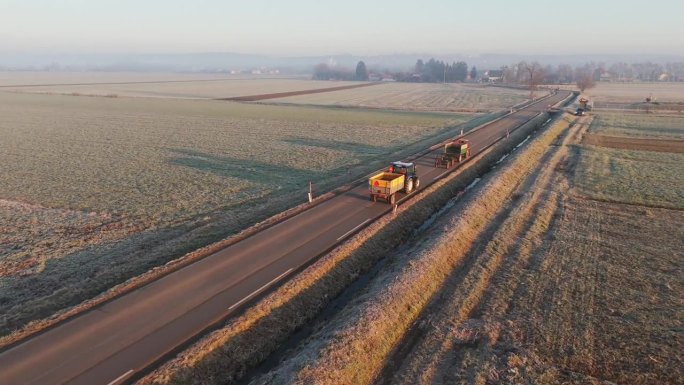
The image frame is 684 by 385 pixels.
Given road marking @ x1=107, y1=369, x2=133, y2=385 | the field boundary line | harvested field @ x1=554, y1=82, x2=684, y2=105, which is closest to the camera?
road marking @ x1=107, y1=369, x2=133, y2=385

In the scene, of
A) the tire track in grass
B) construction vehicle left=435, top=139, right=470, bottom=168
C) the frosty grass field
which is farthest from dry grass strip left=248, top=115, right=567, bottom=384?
construction vehicle left=435, top=139, right=470, bottom=168

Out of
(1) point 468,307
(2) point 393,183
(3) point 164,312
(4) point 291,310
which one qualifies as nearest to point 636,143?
(2) point 393,183

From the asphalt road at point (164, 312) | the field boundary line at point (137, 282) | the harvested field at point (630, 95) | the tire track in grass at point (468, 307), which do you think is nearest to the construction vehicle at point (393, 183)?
the asphalt road at point (164, 312)

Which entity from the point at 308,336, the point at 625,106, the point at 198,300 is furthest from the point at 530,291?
the point at 625,106

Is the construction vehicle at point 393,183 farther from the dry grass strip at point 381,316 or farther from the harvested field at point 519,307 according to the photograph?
the dry grass strip at point 381,316

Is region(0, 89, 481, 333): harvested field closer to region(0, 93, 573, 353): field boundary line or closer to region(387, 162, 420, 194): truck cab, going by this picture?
region(0, 93, 573, 353): field boundary line
